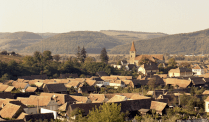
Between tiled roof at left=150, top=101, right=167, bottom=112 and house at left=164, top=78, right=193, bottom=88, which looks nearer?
tiled roof at left=150, top=101, right=167, bottom=112

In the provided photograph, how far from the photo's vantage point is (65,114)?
27484 mm

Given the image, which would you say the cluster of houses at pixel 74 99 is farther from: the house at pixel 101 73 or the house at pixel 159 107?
the house at pixel 101 73

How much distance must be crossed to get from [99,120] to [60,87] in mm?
26429

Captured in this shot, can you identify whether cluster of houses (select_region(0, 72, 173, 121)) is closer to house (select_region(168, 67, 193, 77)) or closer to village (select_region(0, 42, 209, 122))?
village (select_region(0, 42, 209, 122))

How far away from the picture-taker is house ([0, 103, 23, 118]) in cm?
2742

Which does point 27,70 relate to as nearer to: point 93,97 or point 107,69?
point 107,69

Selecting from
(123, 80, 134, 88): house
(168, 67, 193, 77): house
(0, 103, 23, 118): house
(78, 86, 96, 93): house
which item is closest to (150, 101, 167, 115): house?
(0, 103, 23, 118): house

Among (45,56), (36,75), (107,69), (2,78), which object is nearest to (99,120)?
(2,78)

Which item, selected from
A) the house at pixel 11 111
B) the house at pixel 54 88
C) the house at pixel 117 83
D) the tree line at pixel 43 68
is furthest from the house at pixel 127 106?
the tree line at pixel 43 68

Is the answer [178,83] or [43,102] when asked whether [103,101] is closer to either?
[43,102]

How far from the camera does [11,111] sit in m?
28.0

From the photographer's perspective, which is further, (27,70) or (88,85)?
(27,70)

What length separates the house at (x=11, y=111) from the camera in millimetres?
27422

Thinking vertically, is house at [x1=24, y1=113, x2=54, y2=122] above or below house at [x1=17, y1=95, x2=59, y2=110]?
above
